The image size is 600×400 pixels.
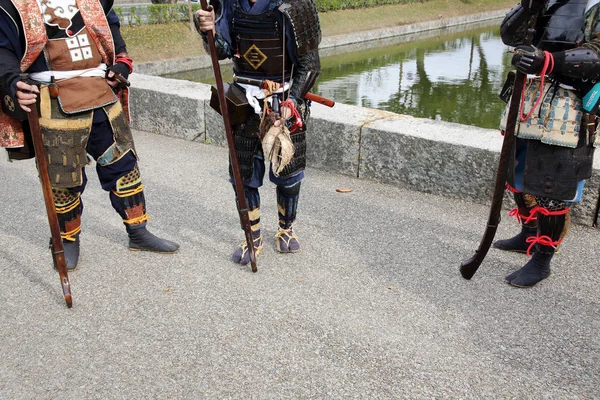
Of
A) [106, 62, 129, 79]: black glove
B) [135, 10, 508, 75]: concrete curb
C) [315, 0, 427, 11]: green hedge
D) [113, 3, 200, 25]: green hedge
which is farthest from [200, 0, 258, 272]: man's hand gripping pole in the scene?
[315, 0, 427, 11]: green hedge

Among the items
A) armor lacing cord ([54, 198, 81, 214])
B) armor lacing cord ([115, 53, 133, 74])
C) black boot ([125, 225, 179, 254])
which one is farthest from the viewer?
black boot ([125, 225, 179, 254])

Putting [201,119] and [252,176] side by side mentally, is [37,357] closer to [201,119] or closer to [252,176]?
[252,176]

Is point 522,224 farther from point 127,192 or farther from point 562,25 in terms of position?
point 127,192

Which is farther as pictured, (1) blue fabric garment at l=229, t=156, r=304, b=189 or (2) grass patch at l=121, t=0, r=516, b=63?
(2) grass patch at l=121, t=0, r=516, b=63

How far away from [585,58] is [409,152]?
6.50ft

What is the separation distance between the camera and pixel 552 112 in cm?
288

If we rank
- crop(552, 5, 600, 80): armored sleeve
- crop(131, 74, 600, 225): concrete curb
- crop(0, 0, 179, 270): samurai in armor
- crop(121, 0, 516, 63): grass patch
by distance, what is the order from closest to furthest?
1. crop(552, 5, 600, 80): armored sleeve
2. crop(0, 0, 179, 270): samurai in armor
3. crop(131, 74, 600, 225): concrete curb
4. crop(121, 0, 516, 63): grass patch

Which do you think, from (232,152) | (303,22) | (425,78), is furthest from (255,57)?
(425,78)

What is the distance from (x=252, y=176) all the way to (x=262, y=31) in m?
0.86

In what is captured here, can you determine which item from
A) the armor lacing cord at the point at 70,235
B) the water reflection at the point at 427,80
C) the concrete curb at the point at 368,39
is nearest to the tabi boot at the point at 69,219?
the armor lacing cord at the point at 70,235

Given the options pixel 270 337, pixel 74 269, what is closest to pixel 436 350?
pixel 270 337

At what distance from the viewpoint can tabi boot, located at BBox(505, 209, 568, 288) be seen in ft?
10.2

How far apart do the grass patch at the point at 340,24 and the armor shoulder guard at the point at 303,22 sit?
47.2ft

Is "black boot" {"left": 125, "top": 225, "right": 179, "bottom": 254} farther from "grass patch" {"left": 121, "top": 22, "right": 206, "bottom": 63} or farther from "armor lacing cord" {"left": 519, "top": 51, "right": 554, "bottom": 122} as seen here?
"grass patch" {"left": 121, "top": 22, "right": 206, "bottom": 63}
